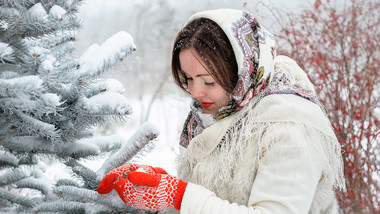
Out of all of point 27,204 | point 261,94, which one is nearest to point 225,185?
point 261,94

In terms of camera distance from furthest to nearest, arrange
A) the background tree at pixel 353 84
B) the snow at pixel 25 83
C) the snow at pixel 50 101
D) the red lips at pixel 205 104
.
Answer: the background tree at pixel 353 84, the red lips at pixel 205 104, the snow at pixel 50 101, the snow at pixel 25 83

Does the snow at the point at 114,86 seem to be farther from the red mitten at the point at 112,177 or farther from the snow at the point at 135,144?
the red mitten at the point at 112,177

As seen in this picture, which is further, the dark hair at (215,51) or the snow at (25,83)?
the dark hair at (215,51)

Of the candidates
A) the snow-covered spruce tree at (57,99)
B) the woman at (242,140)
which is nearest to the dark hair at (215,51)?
the woman at (242,140)

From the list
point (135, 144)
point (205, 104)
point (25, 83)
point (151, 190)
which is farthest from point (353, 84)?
point (25, 83)

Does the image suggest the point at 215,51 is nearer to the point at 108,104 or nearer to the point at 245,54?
the point at 245,54

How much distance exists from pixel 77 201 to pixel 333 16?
2.75 m

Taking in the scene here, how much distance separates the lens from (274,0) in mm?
3408

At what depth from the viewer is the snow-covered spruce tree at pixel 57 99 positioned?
1038 millimetres

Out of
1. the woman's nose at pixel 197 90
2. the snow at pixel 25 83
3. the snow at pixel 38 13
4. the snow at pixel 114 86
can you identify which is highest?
the snow at pixel 38 13

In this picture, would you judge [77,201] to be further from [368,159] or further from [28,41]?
[368,159]

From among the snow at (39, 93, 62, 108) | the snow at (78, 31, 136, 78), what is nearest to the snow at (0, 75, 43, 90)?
the snow at (39, 93, 62, 108)

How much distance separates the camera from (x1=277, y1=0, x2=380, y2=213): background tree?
9.70 ft

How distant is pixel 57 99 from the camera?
1035mm
